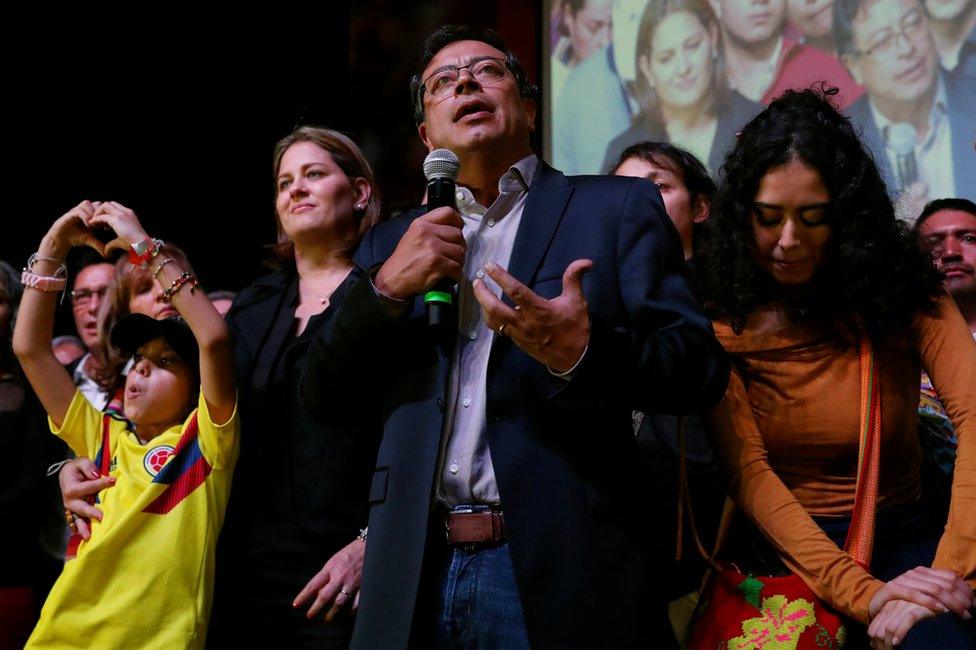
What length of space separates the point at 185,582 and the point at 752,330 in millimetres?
1318

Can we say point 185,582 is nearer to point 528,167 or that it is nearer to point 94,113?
point 528,167

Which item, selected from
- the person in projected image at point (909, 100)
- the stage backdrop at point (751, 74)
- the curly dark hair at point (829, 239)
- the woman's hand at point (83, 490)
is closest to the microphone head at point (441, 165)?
the curly dark hair at point (829, 239)

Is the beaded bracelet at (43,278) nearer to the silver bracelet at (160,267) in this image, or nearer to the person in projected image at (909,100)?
the silver bracelet at (160,267)

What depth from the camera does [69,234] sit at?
2480 mm

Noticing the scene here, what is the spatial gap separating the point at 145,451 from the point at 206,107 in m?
3.27

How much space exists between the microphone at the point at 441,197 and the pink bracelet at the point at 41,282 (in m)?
Result: 1.18

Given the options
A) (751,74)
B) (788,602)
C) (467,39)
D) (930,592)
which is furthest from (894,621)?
(751,74)

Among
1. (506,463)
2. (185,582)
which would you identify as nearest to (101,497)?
(185,582)

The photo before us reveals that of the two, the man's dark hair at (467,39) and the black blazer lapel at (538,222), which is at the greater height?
the man's dark hair at (467,39)

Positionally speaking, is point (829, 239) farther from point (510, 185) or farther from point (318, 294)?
point (318, 294)

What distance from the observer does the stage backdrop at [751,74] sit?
355cm

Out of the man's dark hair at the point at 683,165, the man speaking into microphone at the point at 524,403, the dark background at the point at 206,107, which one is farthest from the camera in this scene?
the dark background at the point at 206,107

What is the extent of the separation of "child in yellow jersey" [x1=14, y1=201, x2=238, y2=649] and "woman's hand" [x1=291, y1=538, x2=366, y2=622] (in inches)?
11.8

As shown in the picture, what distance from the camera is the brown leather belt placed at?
1.60 m
